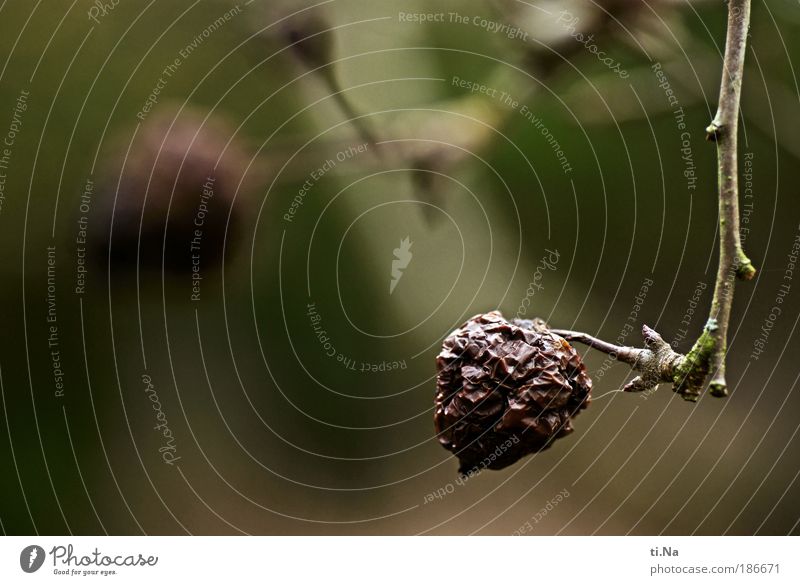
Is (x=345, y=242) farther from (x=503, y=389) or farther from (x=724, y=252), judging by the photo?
(x=724, y=252)

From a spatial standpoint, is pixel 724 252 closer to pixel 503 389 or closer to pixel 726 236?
pixel 726 236

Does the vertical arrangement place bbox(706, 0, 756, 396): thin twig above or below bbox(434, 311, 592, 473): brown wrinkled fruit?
above

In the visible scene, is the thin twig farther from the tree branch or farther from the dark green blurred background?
the dark green blurred background

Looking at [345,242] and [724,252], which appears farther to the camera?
[345,242]

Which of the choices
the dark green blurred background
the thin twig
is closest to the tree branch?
the thin twig

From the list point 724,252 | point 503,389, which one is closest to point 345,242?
point 503,389
